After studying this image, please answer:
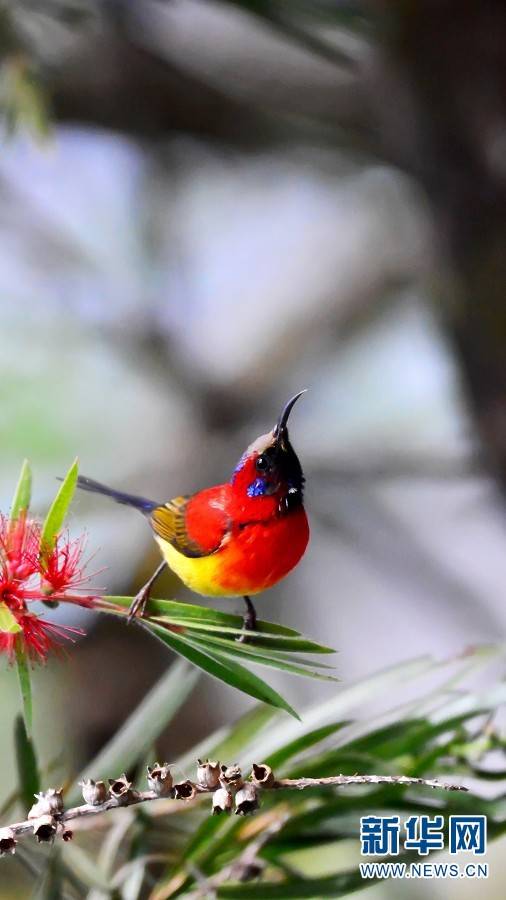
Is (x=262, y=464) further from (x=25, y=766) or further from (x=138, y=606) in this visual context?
(x=25, y=766)

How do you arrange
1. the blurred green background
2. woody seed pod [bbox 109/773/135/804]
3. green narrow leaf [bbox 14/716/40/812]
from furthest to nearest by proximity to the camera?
the blurred green background < green narrow leaf [bbox 14/716/40/812] < woody seed pod [bbox 109/773/135/804]

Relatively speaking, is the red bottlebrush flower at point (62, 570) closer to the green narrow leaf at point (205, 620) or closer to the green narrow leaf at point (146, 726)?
the green narrow leaf at point (205, 620)

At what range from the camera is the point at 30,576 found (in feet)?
1.08

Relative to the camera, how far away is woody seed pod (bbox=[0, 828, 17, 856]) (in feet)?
0.95

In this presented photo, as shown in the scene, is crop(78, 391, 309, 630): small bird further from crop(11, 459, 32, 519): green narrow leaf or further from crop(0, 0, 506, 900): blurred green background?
crop(0, 0, 506, 900): blurred green background

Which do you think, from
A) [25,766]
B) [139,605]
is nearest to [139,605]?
[139,605]

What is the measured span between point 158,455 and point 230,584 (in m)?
0.57

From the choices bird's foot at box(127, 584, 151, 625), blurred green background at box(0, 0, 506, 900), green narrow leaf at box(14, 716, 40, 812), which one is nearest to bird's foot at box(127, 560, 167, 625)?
bird's foot at box(127, 584, 151, 625)

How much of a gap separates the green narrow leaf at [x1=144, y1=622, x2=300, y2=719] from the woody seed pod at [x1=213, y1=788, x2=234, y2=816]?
0.03 meters

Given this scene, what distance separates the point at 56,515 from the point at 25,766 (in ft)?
0.60

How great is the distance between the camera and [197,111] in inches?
46.4

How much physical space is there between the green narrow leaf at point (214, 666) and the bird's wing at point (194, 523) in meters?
0.03

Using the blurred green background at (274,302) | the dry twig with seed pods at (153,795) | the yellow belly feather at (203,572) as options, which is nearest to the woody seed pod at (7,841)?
the dry twig with seed pods at (153,795)

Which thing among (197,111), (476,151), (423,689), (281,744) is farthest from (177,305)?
(281,744)
